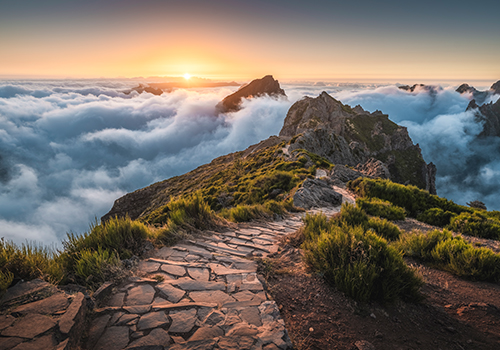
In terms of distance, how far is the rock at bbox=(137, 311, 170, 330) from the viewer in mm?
2689

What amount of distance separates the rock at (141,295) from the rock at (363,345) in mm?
2568

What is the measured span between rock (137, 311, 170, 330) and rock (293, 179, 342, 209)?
956cm

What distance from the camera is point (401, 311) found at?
340 cm

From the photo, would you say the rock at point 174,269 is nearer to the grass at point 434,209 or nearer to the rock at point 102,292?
the rock at point 102,292

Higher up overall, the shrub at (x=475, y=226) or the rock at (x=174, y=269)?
the rock at (x=174, y=269)

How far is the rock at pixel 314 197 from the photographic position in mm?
12141

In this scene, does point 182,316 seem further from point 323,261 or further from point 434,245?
point 434,245

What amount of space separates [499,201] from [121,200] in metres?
241

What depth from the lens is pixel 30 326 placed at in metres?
2.32

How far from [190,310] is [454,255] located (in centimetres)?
542

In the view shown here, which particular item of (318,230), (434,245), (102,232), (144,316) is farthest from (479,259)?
(102,232)

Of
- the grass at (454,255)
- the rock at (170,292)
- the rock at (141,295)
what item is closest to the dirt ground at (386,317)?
the grass at (454,255)

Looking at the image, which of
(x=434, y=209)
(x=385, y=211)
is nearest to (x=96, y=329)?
(x=385, y=211)

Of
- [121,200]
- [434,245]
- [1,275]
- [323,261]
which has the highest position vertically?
[1,275]
